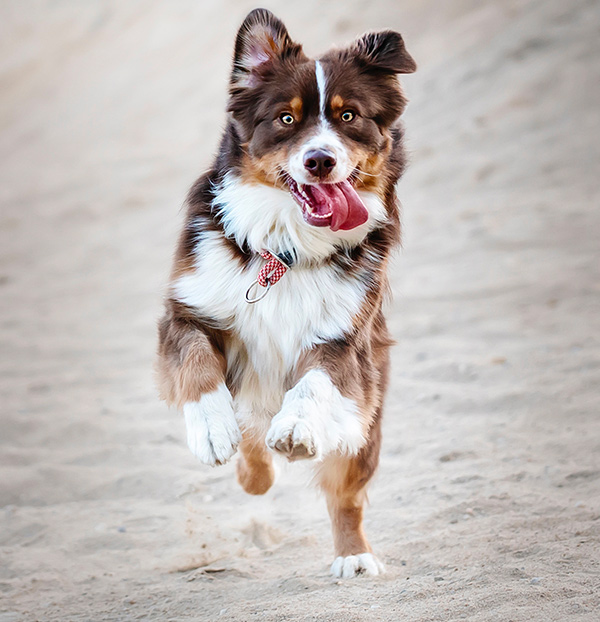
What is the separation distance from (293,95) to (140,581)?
7.48 ft

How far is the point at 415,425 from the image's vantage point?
5.18 meters

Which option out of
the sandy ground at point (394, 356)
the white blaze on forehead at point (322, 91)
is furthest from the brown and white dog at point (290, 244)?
the sandy ground at point (394, 356)

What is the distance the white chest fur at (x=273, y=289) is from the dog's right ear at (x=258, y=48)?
1.57 feet

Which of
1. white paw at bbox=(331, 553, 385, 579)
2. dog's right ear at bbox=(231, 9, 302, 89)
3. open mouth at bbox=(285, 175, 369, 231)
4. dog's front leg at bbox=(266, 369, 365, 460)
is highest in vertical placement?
dog's right ear at bbox=(231, 9, 302, 89)

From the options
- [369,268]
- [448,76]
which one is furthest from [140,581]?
[448,76]

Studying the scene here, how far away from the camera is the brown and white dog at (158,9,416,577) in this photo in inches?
127

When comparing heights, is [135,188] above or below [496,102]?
below

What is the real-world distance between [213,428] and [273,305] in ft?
2.16

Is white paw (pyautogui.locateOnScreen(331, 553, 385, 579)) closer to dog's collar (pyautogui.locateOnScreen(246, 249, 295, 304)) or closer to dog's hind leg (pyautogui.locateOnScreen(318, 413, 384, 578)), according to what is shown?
dog's hind leg (pyautogui.locateOnScreen(318, 413, 384, 578))

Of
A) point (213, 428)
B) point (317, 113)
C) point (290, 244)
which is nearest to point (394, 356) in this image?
point (290, 244)

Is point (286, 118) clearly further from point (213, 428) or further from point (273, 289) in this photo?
point (213, 428)

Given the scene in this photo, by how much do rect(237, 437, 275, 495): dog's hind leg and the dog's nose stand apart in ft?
4.86

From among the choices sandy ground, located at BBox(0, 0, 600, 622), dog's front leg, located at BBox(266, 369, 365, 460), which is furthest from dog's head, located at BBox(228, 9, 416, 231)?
sandy ground, located at BBox(0, 0, 600, 622)

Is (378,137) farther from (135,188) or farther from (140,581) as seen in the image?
(135,188)
